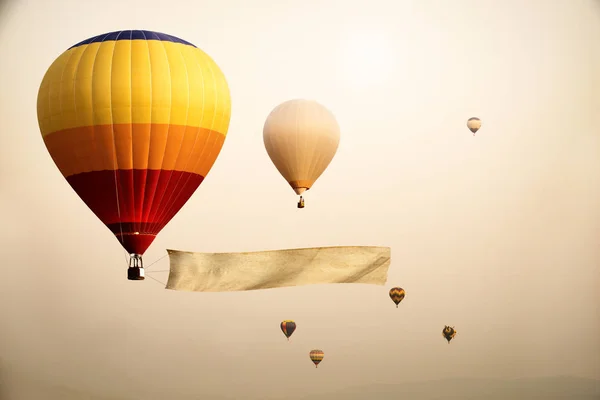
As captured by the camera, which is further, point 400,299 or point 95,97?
point 400,299

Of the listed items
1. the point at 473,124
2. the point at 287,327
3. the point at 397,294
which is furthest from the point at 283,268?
the point at 473,124

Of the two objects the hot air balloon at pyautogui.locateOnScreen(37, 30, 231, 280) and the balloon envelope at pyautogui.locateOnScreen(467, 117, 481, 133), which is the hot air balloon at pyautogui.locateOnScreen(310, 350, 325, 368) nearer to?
the balloon envelope at pyautogui.locateOnScreen(467, 117, 481, 133)

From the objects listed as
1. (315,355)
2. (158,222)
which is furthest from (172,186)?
(315,355)

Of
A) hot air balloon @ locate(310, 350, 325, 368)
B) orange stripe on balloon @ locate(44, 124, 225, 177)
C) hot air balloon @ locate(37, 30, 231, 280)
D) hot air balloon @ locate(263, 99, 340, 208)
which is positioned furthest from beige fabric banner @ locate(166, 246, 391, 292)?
hot air balloon @ locate(310, 350, 325, 368)

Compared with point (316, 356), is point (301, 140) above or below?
above

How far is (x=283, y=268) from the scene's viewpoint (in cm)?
1848

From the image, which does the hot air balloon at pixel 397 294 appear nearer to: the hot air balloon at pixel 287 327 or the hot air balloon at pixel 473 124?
the hot air balloon at pixel 287 327

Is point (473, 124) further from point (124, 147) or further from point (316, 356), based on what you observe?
point (124, 147)

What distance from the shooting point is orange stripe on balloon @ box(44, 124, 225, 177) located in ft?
54.7

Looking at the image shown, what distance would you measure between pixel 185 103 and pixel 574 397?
4621cm

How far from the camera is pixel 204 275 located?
17297 mm

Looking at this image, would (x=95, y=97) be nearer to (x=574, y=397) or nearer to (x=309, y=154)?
(x=309, y=154)

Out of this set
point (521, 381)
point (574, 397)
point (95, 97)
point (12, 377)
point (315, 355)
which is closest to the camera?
point (95, 97)

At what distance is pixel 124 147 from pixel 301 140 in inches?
268
